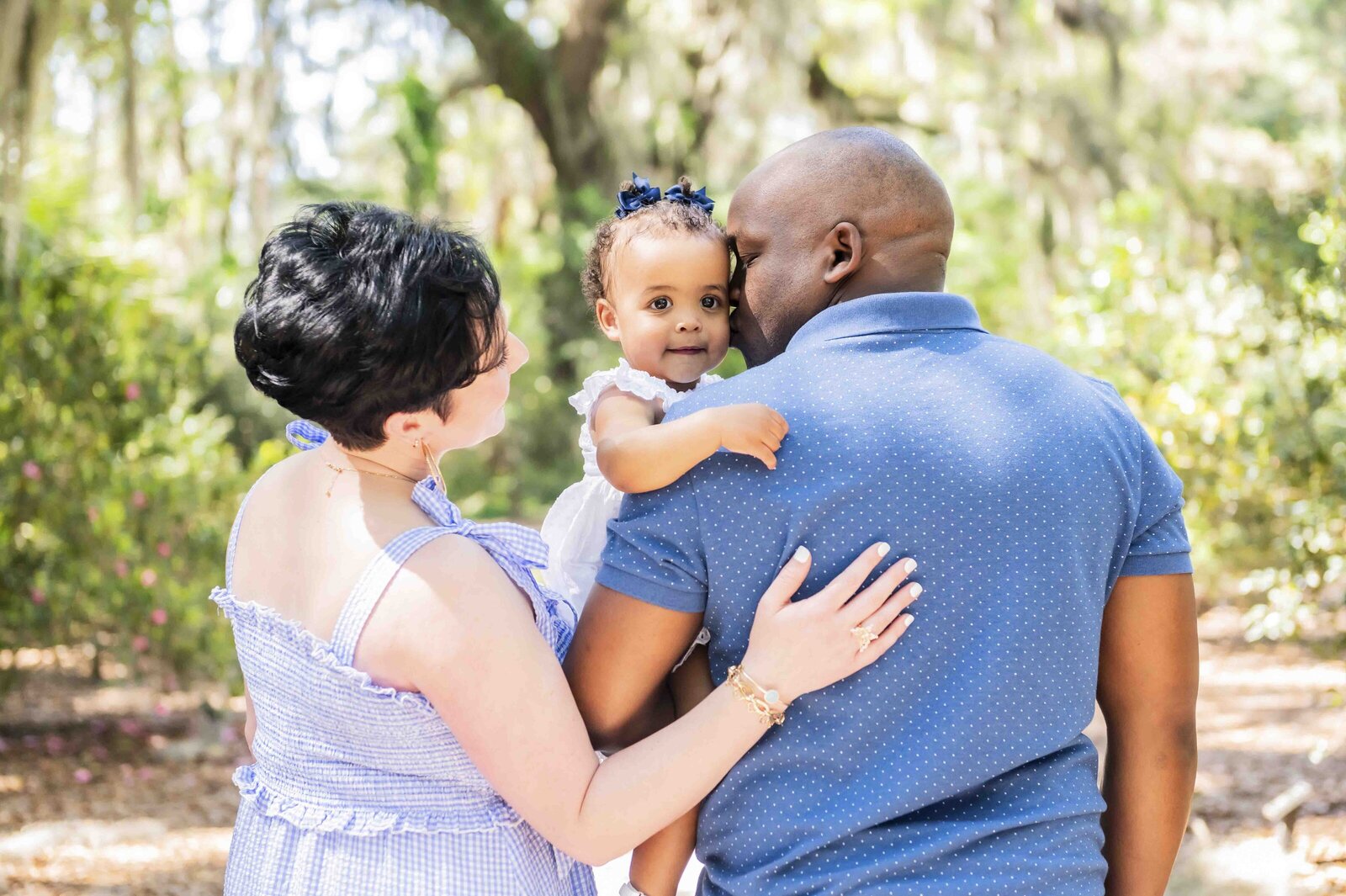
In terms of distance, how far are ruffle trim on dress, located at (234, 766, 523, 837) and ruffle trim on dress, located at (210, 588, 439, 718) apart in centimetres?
16

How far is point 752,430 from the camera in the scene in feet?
4.72

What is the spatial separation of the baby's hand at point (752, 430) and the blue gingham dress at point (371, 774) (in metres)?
0.37

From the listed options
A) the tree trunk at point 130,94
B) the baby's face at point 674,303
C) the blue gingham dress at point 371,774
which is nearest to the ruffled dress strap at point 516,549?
the blue gingham dress at point 371,774

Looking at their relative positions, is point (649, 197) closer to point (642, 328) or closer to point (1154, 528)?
point (642, 328)

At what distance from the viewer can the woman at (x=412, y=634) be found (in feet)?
5.02

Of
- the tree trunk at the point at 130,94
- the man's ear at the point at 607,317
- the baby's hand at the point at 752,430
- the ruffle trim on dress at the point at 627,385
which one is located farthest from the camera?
the tree trunk at the point at 130,94

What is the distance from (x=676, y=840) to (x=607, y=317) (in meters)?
1.08

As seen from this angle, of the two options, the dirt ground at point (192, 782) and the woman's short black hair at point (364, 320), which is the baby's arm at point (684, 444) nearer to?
the woman's short black hair at point (364, 320)

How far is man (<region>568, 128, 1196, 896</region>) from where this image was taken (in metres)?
1.47

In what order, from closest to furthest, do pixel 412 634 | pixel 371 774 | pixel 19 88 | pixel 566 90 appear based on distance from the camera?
1. pixel 412 634
2. pixel 371 774
3. pixel 19 88
4. pixel 566 90

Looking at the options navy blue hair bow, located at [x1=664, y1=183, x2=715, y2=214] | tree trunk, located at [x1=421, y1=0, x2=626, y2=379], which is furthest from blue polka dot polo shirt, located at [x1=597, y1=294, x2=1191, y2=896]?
tree trunk, located at [x1=421, y1=0, x2=626, y2=379]

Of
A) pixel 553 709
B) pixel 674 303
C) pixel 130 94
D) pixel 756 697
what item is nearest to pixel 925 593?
pixel 756 697

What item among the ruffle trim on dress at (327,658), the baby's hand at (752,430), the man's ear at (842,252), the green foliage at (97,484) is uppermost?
the man's ear at (842,252)

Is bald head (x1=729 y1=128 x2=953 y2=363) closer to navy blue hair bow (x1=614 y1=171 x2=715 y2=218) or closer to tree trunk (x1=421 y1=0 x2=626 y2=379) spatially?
navy blue hair bow (x1=614 y1=171 x2=715 y2=218)
